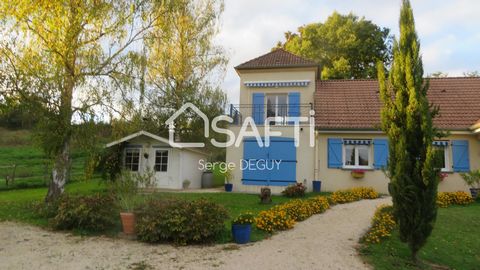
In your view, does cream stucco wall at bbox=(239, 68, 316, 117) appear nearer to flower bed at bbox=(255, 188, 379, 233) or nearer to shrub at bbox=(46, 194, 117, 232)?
flower bed at bbox=(255, 188, 379, 233)

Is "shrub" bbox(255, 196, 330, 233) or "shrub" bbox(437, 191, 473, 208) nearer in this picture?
"shrub" bbox(255, 196, 330, 233)

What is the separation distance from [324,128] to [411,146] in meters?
10.3

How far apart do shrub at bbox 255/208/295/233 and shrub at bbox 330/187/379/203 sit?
188 inches

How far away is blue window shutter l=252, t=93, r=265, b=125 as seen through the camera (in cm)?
1902

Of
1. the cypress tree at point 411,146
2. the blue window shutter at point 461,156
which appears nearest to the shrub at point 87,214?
the cypress tree at point 411,146

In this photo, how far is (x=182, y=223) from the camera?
812 cm

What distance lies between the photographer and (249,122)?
18.3m

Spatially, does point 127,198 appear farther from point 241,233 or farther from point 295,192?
point 295,192

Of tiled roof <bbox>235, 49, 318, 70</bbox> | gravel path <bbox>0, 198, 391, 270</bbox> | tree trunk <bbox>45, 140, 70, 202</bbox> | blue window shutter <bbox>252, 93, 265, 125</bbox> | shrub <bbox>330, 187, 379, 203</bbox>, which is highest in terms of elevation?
tiled roof <bbox>235, 49, 318, 70</bbox>

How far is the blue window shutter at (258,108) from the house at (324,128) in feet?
0.18

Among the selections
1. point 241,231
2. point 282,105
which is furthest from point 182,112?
point 241,231

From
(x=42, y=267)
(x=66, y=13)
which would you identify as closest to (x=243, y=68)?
(x=66, y=13)

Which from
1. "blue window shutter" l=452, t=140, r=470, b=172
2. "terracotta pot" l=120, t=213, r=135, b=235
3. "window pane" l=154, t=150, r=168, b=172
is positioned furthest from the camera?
"window pane" l=154, t=150, r=168, b=172

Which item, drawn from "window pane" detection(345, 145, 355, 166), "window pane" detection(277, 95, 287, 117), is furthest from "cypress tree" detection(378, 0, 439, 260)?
"window pane" detection(277, 95, 287, 117)
